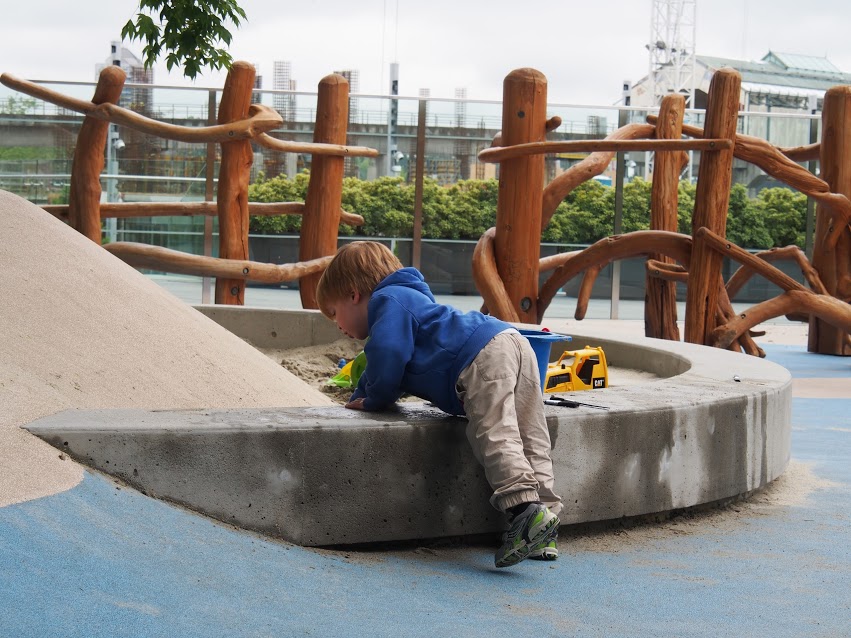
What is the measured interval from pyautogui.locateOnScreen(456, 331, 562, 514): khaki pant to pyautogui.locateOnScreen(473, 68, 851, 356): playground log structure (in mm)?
3858

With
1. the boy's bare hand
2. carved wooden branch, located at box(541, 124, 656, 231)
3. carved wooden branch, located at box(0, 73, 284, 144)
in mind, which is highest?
carved wooden branch, located at box(0, 73, 284, 144)

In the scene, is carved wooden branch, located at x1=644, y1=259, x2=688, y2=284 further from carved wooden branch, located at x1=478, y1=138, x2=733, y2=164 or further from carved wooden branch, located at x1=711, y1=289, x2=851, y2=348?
carved wooden branch, located at x1=478, y1=138, x2=733, y2=164

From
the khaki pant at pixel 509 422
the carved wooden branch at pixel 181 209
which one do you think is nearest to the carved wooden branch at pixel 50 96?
the carved wooden branch at pixel 181 209

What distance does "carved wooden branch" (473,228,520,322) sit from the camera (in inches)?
268

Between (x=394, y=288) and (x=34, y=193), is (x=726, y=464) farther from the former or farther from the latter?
(x=34, y=193)

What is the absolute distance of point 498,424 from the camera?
261 centimetres

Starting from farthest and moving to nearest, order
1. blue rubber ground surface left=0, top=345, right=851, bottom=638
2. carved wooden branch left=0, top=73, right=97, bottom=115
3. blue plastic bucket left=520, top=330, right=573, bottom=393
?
1. carved wooden branch left=0, top=73, right=97, bottom=115
2. blue plastic bucket left=520, top=330, right=573, bottom=393
3. blue rubber ground surface left=0, top=345, right=851, bottom=638

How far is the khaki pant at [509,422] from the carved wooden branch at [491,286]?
13.2 ft

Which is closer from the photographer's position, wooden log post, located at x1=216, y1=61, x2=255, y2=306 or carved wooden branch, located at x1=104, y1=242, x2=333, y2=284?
carved wooden branch, located at x1=104, y1=242, x2=333, y2=284

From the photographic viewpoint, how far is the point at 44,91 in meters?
7.30

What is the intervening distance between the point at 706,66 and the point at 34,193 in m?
37.8

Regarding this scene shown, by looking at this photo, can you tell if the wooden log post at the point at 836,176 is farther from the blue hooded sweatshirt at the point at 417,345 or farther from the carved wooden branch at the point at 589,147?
the blue hooded sweatshirt at the point at 417,345

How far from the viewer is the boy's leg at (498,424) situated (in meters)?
2.59

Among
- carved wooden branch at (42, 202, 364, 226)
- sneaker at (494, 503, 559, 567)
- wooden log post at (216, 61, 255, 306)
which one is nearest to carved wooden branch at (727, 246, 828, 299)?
carved wooden branch at (42, 202, 364, 226)
